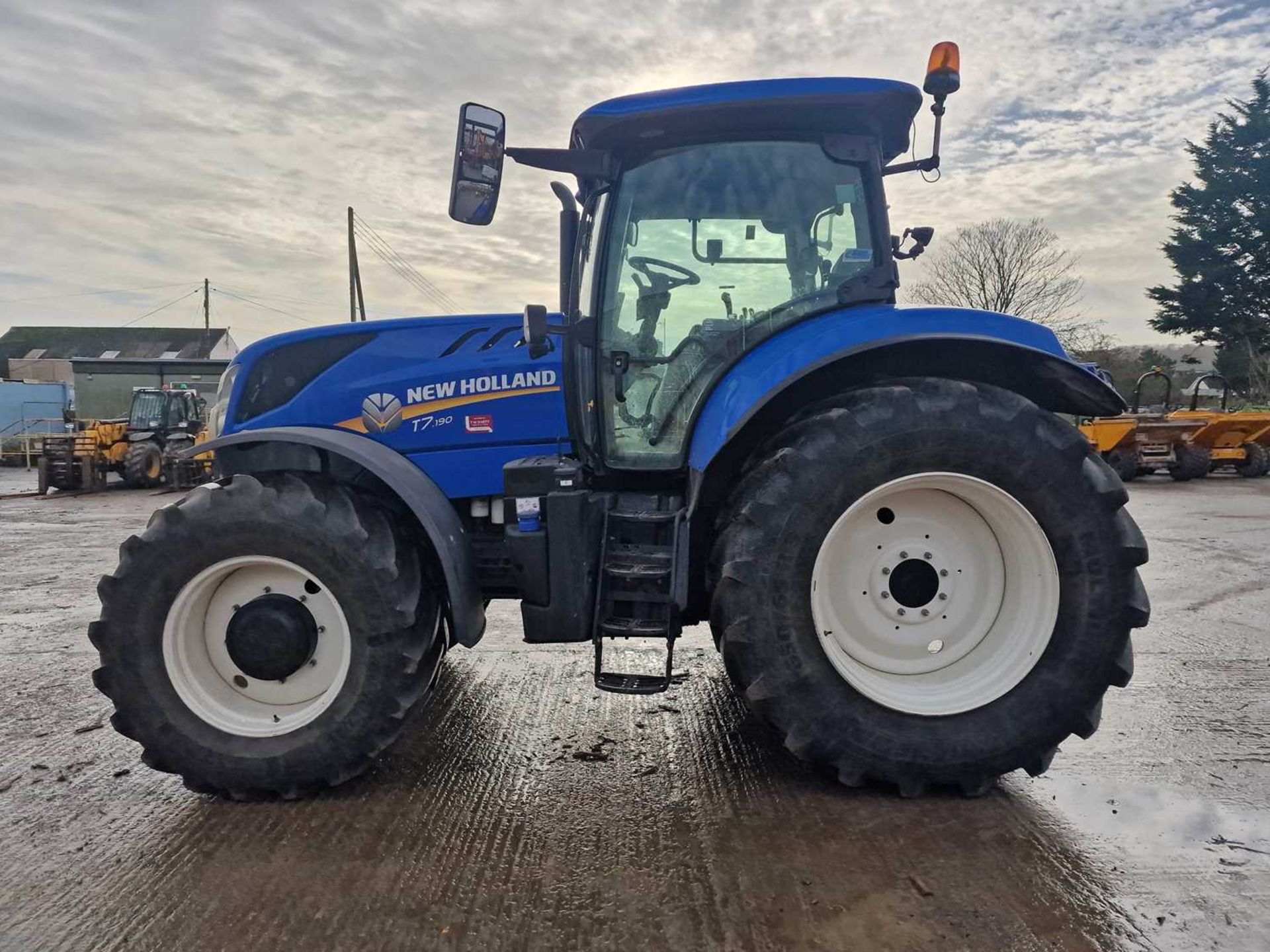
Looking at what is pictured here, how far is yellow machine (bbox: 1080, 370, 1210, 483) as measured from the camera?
14.0 meters

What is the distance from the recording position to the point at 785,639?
2.43 metres

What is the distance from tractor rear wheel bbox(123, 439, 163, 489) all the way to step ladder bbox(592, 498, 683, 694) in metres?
16.9

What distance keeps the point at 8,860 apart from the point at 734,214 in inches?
124

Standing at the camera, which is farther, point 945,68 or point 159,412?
point 159,412

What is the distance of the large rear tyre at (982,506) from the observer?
95.0 inches

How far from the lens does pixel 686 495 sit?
2947mm

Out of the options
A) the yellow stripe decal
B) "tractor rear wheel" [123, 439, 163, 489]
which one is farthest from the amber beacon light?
"tractor rear wheel" [123, 439, 163, 489]

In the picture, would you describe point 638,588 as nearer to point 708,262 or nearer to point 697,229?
point 708,262

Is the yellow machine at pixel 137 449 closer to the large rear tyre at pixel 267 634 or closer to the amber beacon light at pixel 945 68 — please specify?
the large rear tyre at pixel 267 634

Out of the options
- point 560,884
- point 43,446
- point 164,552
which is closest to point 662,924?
point 560,884

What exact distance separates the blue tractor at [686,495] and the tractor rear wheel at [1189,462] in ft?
46.7

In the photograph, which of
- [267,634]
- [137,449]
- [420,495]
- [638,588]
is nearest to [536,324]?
[420,495]

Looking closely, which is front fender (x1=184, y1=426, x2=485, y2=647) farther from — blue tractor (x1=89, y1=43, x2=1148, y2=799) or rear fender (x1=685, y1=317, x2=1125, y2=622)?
rear fender (x1=685, y1=317, x2=1125, y2=622)

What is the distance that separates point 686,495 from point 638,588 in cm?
43
